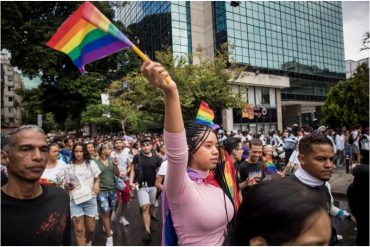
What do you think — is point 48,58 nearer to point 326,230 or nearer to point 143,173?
point 143,173

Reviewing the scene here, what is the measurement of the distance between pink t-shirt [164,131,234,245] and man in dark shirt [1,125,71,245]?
85 centimetres

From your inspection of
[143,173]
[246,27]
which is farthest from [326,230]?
[246,27]

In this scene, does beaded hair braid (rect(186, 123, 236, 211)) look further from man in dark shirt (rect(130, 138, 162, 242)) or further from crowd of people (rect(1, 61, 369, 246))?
man in dark shirt (rect(130, 138, 162, 242))

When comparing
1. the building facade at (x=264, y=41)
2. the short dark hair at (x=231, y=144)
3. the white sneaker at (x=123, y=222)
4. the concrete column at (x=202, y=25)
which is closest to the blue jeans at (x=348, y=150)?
the short dark hair at (x=231, y=144)

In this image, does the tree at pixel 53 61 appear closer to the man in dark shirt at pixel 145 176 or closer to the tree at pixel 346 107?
the man in dark shirt at pixel 145 176

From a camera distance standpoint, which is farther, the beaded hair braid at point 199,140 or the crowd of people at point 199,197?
the beaded hair braid at point 199,140

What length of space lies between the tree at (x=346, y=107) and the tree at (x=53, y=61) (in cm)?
1688

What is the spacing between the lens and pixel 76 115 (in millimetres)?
26484

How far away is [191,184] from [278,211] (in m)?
0.85

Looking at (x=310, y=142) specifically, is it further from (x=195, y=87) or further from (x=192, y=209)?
(x=195, y=87)

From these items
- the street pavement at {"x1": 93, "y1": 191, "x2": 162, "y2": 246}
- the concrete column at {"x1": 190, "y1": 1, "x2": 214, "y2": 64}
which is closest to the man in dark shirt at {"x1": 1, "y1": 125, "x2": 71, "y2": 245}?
the street pavement at {"x1": 93, "y1": 191, "x2": 162, "y2": 246}

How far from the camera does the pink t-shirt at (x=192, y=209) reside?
1.81 m

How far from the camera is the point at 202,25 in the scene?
1348 inches

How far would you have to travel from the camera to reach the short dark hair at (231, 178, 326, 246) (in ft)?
3.83
